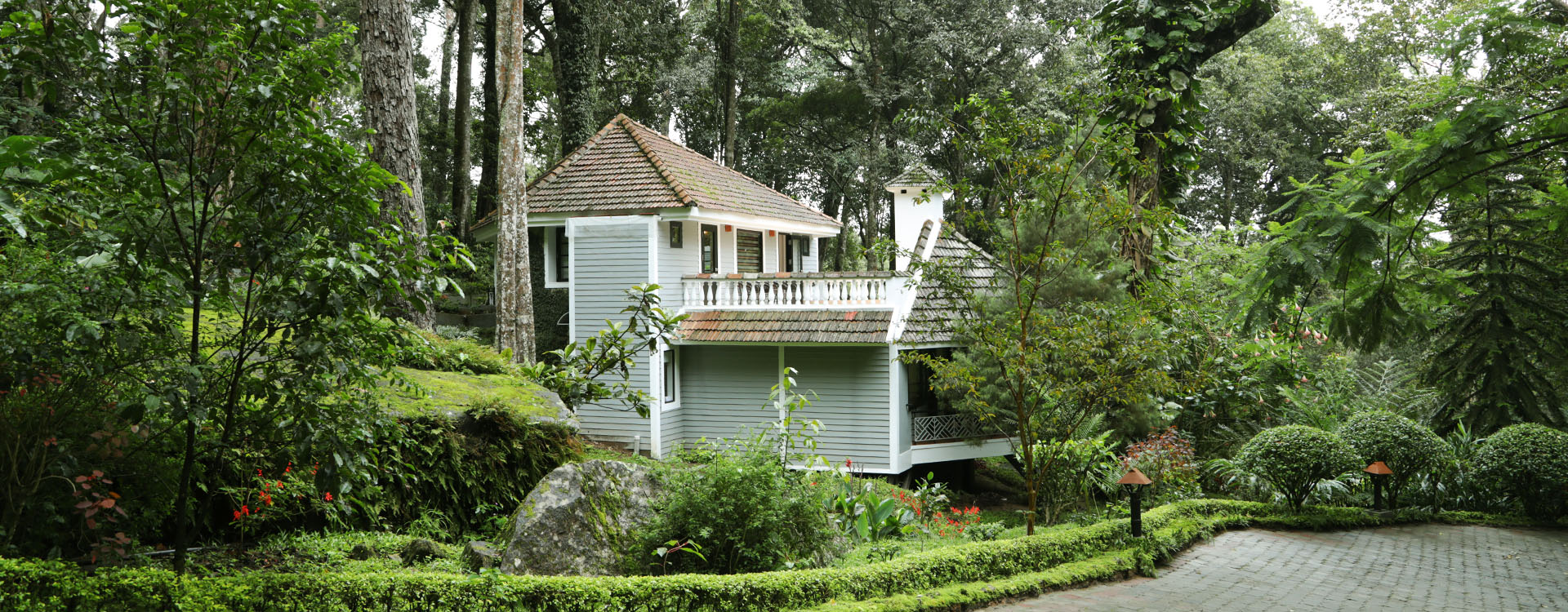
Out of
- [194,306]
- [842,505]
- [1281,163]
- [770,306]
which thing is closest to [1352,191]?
[842,505]

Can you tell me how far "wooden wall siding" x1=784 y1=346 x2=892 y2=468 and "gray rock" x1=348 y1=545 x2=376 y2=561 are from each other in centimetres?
1040

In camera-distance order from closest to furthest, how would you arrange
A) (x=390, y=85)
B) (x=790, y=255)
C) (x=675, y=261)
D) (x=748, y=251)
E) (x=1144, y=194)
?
(x=390, y=85) → (x=1144, y=194) → (x=675, y=261) → (x=748, y=251) → (x=790, y=255)

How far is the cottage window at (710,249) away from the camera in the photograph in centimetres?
1817

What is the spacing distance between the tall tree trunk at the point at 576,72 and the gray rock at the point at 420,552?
15.9 metres

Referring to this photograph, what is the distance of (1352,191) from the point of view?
21.6 ft

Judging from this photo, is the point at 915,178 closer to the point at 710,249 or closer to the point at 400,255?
the point at 710,249

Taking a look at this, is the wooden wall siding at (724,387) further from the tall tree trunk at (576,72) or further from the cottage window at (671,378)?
the tall tree trunk at (576,72)

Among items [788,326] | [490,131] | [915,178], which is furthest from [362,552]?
[490,131]

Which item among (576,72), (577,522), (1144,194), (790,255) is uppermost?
(576,72)

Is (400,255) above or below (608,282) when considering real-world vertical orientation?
below

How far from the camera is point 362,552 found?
20.4 ft

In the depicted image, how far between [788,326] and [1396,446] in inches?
374

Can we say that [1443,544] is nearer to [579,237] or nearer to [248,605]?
[248,605]

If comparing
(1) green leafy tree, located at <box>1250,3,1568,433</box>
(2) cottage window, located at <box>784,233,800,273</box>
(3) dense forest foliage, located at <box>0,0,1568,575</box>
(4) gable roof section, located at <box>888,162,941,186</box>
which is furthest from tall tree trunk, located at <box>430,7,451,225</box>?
(1) green leafy tree, located at <box>1250,3,1568,433</box>
